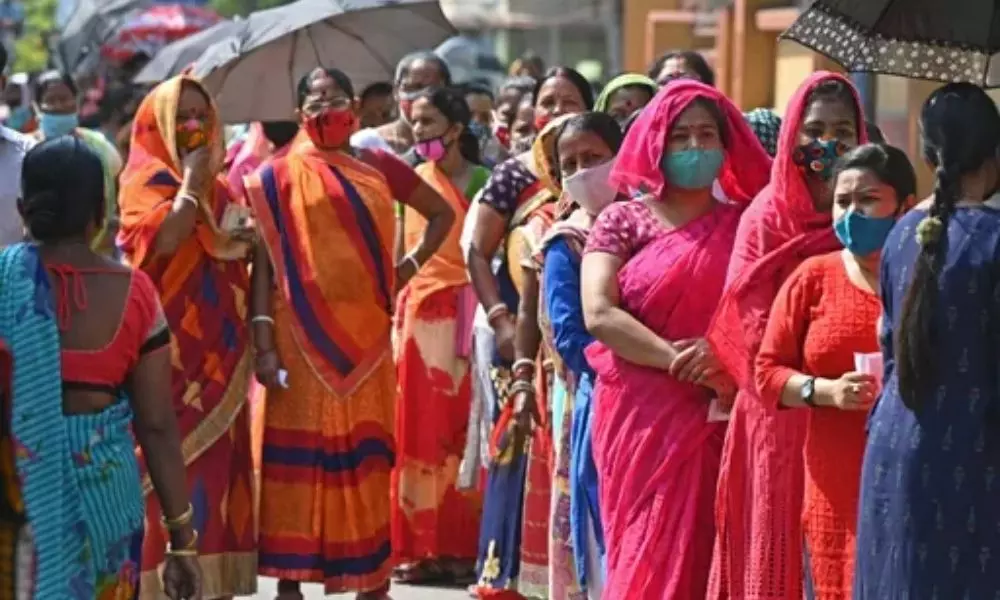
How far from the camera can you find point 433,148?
11.4 m

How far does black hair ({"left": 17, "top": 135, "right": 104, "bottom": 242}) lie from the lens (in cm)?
659

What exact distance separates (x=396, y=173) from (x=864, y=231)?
3.75 metres

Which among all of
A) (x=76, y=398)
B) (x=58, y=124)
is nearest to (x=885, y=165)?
(x=76, y=398)

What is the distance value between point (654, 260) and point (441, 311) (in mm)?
3718

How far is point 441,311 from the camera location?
445 inches

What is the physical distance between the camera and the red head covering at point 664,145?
7707 mm

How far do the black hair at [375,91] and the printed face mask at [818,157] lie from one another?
20.6ft

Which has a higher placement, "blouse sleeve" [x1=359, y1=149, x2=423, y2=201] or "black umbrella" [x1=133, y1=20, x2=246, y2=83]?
"black umbrella" [x1=133, y1=20, x2=246, y2=83]

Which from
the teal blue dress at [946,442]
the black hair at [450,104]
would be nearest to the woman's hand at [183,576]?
the teal blue dress at [946,442]

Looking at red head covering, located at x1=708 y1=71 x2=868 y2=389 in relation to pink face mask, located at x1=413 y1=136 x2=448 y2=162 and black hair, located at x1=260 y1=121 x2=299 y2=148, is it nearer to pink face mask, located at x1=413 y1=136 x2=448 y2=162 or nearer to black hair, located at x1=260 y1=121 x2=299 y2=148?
black hair, located at x1=260 y1=121 x2=299 y2=148

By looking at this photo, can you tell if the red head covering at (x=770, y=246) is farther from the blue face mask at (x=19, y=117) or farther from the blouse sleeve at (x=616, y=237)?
the blue face mask at (x=19, y=117)

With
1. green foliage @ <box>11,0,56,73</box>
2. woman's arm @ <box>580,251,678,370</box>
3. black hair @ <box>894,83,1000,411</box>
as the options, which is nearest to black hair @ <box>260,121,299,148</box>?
woman's arm @ <box>580,251,678,370</box>

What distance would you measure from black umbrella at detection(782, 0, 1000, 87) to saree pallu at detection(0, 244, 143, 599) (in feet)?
6.54

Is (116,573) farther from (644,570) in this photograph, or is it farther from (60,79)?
(60,79)
